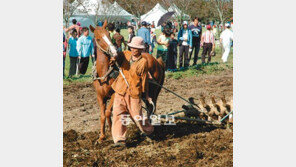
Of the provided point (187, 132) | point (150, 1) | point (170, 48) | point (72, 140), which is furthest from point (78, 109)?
point (150, 1)

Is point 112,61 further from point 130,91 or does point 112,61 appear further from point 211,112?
point 211,112

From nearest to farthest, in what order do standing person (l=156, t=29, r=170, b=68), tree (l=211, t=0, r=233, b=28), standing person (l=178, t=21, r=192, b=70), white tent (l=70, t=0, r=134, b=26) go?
standing person (l=156, t=29, r=170, b=68) → standing person (l=178, t=21, r=192, b=70) → tree (l=211, t=0, r=233, b=28) → white tent (l=70, t=0, r=134, b=26)

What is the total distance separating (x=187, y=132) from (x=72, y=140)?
245cm

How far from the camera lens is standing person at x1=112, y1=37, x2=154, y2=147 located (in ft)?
21.5

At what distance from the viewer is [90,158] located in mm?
6559

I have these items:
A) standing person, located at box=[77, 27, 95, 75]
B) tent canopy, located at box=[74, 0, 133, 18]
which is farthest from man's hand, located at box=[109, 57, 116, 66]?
tent canopy, located at box=[74, 0, 133, 18]

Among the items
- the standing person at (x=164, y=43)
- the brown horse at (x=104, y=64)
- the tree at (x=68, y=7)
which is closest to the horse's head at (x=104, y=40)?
the brown horse at (x=104, y=64)

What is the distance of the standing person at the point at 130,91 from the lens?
6566 millimetres

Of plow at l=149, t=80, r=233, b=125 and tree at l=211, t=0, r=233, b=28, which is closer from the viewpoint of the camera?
plow at l=149, t=80, r=233, b=125

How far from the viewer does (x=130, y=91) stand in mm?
6641

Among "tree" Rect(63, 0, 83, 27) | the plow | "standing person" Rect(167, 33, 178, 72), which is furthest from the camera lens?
"tree" Rect(63, 0, 83, 27)

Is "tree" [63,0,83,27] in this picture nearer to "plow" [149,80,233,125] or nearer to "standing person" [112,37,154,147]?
"plow" [149,80,233,125]

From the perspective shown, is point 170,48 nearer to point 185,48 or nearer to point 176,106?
point 185,48

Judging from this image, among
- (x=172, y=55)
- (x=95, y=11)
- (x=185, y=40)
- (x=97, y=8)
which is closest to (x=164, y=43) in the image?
(x=172, y=55)
